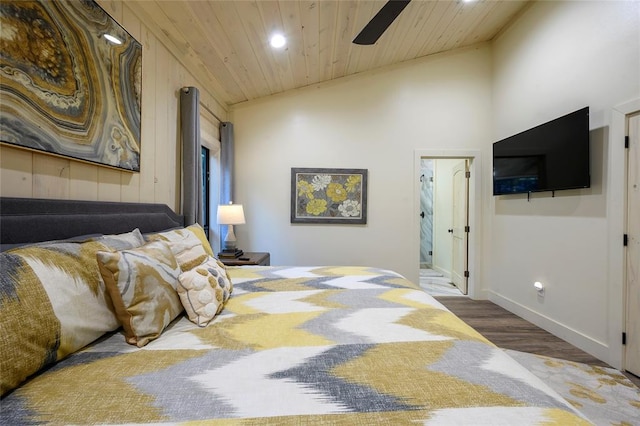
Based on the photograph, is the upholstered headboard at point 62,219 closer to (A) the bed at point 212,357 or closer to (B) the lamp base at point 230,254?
(A) the bed at point 212,357

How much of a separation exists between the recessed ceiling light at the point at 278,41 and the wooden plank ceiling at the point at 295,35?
46mm

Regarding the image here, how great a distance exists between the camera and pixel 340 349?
90 centimetres

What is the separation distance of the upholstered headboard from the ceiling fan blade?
1929mm

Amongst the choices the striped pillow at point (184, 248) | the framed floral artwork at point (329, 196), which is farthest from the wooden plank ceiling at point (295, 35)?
the striped pillow at point (184, 248)

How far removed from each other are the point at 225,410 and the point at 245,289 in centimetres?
98

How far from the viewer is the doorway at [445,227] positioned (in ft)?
12.8

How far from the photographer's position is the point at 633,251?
197 centimetres

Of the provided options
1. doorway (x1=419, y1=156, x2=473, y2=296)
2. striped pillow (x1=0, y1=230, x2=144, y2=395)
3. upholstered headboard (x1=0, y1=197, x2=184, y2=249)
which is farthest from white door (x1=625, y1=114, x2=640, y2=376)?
upholstered headboard (x1=0, y1=197, x2=184, y2=249)

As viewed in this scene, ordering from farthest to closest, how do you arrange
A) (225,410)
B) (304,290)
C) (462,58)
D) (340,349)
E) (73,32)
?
(462,58) < (304,290) < (73,32) < (340,349) < (225,410)

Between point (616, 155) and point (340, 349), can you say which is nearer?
point (340, 349)

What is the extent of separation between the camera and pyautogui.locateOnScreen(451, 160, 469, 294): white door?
12.6ft

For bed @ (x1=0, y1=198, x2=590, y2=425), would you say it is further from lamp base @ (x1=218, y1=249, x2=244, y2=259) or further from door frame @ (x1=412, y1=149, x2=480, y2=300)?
door frame @ (x1=412, y1=149, x2=480, y2=300)

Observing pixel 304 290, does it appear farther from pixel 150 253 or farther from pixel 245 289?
pixel 150 253

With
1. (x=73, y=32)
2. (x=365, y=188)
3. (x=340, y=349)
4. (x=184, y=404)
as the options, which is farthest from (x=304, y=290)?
(x=365, y=188)
